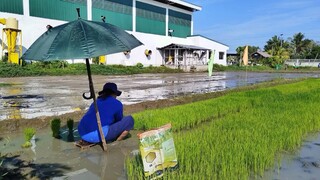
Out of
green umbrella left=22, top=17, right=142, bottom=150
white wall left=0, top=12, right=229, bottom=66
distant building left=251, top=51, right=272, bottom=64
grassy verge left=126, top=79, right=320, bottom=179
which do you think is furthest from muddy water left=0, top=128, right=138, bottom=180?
distant building left=251, top=51, right=272, bottom=64

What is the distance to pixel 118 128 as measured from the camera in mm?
4426

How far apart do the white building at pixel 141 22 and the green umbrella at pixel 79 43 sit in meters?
21.5

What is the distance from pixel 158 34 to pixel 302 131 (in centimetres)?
3387

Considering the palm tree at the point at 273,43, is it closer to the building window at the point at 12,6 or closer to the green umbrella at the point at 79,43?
the building window at the point at 12,6

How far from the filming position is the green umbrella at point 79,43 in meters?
3.19

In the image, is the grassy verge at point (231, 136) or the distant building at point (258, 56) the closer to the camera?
the grassy verge at point (231, 136)

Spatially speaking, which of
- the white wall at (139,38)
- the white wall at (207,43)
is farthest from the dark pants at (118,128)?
the white wall at (207,43)

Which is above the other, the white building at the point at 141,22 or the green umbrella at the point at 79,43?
the white building at the point at 141,22

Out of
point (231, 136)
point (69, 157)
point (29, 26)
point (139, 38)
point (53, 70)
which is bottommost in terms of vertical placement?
point (69, 157)

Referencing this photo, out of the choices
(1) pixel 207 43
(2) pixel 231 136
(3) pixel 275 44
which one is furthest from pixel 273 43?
(2) pixel 231 136

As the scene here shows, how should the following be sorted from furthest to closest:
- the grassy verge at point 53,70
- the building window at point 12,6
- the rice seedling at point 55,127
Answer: the building window at point 12,6, the grassy verge at point 53,70, the rice seedling at point 55,127

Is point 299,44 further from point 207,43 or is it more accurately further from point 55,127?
point 55,127

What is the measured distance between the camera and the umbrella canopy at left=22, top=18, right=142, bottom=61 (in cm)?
319

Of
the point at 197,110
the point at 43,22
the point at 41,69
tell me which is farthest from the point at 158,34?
the point at 197,110
